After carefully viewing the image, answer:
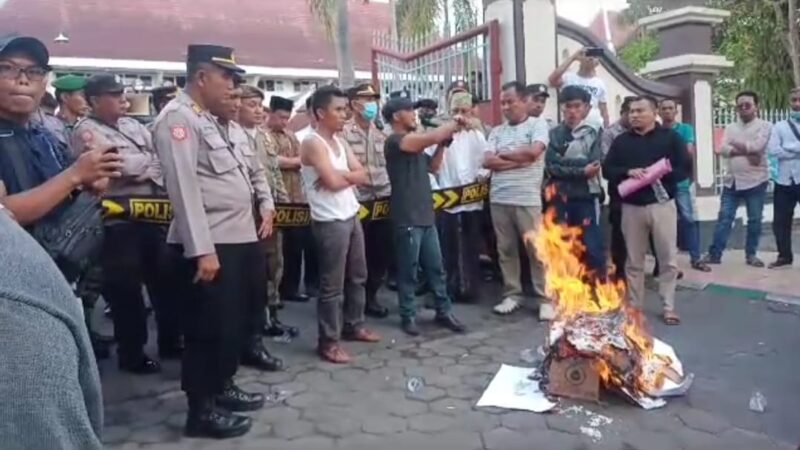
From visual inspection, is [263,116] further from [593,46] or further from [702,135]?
[702,135]

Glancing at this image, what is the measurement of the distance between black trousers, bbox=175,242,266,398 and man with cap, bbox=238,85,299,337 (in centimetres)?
159

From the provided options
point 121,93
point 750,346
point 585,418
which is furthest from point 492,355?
point 121,93

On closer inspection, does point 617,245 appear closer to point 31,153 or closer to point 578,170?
point 578,170

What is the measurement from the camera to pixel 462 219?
281 inches

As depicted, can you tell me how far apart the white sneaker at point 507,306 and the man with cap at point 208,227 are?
2929 mm

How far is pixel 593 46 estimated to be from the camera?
8406 mm

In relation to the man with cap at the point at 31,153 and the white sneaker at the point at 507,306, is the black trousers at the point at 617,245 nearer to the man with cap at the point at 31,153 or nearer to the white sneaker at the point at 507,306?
the white sneaker at the point at 507,306

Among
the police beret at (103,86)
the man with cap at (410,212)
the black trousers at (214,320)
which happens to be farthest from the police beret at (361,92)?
the black trousers at (214,320)

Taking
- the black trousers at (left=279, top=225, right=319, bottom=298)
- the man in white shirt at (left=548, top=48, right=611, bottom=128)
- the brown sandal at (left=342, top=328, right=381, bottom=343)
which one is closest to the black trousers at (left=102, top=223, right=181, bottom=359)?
the brown sandal at (left=342, top=328, right=381, bottom=343)

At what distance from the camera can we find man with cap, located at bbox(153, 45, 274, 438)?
3.85 metres

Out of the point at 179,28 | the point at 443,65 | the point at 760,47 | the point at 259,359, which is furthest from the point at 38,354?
the point at 179,28

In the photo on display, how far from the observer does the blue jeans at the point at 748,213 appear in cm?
835

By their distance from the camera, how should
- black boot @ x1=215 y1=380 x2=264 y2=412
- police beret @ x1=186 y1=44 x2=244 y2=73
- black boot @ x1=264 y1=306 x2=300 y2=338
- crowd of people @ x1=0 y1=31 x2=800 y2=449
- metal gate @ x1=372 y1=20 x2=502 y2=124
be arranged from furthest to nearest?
metal gate @ x1=372 y1=20 x2=502 y2=124
black boot @ x1=264 y1=306 x2=300 y2=338
black boot @ x1=215 y1=380 x2=264 y2=412
police beret @ x1=186 y1=44 x2=244 y2=73
crowd of people @ x1=0 y1=31 x2=800 y2=449

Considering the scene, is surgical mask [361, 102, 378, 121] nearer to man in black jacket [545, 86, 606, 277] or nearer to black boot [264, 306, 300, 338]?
man in black jacket [545, 86, 606, 277]
